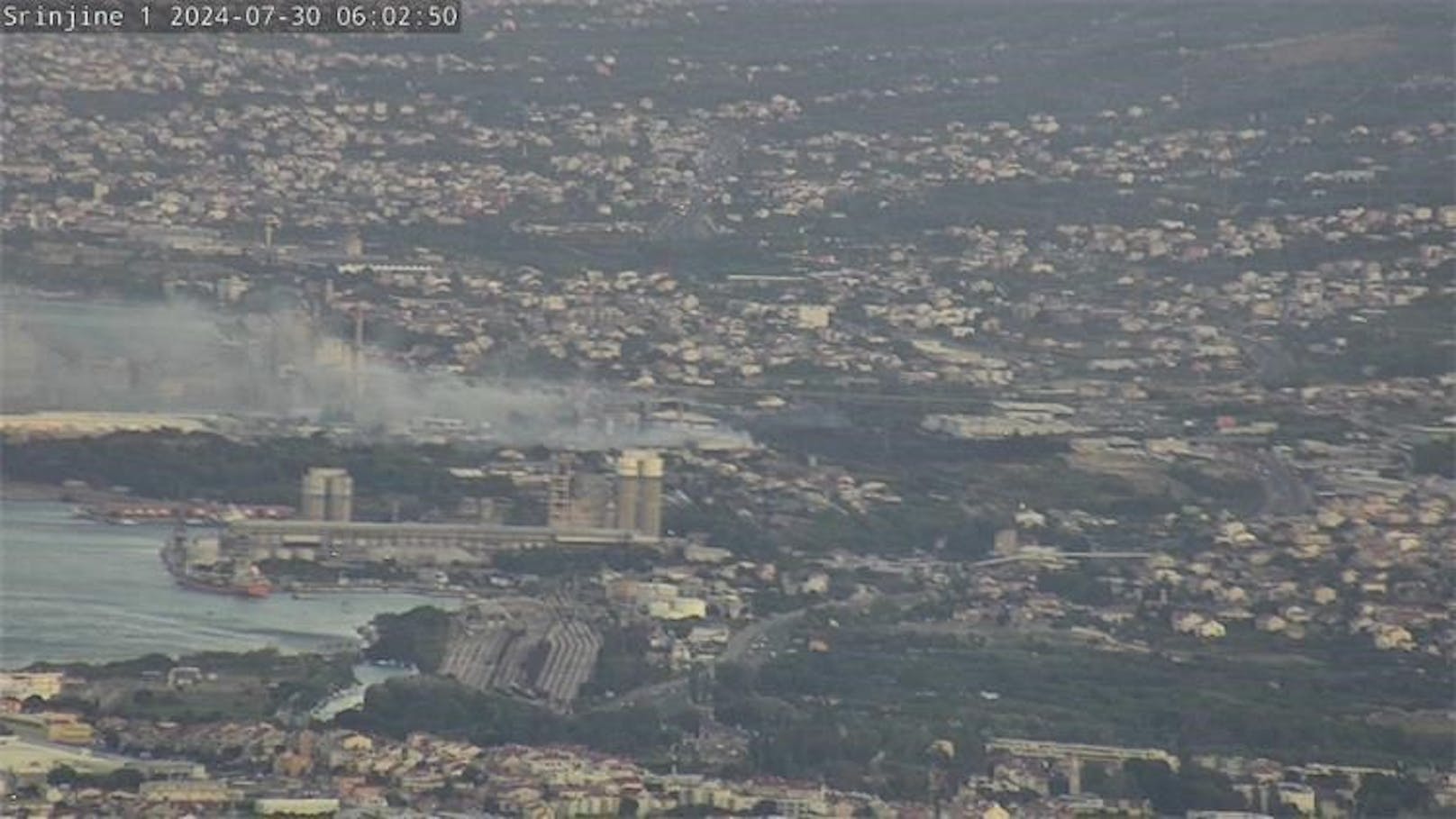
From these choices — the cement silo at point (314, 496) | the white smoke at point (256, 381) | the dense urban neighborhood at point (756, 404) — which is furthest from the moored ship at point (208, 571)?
the white smoke at point (256, 381)

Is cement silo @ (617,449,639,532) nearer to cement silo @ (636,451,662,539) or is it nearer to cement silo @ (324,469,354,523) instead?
cement silo @ (636,451,662,539)

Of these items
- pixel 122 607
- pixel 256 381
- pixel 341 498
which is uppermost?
pixel 256 381

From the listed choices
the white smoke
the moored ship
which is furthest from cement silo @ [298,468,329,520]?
the white smoke

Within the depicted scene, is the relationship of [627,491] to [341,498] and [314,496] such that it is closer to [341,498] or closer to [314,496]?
[341,498]

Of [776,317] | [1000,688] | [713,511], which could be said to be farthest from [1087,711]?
[776,317]

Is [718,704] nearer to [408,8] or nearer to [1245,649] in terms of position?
[1245,649]

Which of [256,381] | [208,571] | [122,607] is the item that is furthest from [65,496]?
[256,381]
